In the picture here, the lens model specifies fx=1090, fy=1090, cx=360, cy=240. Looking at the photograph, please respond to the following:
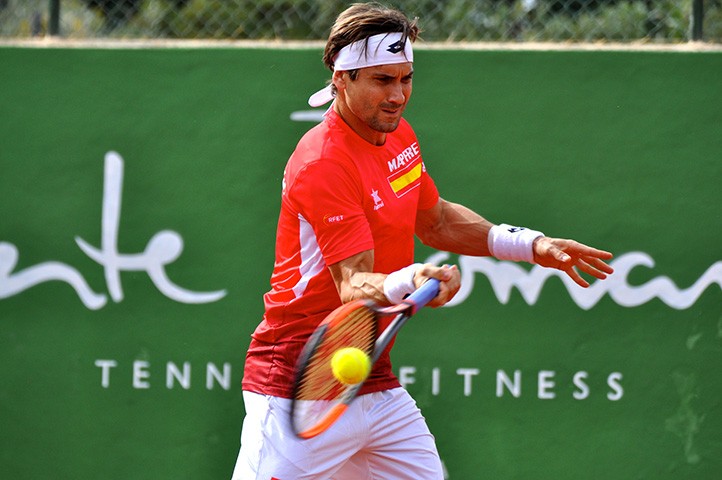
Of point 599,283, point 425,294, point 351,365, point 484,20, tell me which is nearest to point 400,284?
point 425,294

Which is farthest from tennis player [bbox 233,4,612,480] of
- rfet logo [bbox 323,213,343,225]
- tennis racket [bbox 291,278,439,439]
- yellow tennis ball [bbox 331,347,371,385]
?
yellow tennis ball [bbox 331,347,371,385]

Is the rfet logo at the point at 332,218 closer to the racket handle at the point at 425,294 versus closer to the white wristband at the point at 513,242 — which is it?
the racket handle at the point at 425,294

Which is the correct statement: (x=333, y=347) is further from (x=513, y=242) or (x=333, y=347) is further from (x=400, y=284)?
(x=513, y=242)

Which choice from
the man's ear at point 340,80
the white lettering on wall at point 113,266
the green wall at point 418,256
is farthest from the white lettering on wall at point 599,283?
the man's ear at point 340,80

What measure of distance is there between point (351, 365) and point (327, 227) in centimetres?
44

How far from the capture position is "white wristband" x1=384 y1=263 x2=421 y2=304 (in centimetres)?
296

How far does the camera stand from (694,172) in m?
4.82

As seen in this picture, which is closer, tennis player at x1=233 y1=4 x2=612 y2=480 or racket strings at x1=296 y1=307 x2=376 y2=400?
racket strings at x1=296 y1=307 x2=376 y2=400

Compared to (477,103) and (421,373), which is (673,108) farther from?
(421,373)

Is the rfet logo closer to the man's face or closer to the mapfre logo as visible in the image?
the mapfre logo

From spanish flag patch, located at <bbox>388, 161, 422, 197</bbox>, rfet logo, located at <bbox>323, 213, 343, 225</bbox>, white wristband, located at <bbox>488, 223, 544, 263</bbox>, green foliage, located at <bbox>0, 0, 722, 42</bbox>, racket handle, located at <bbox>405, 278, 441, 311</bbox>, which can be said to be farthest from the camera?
green foliage, located at <bbox>0, 0, 722, 42</bbox>

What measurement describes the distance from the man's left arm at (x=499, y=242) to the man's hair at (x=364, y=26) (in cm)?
66

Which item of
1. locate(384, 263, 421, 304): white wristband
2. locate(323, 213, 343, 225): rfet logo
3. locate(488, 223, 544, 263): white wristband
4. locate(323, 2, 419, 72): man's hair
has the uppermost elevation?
locate(323, 2, 419, 72): man's hair

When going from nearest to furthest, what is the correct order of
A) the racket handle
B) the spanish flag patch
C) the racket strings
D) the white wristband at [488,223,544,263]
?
the racket handle < the racket strings < the spanish flag patch < the white wristband at [488,223,544,263]
